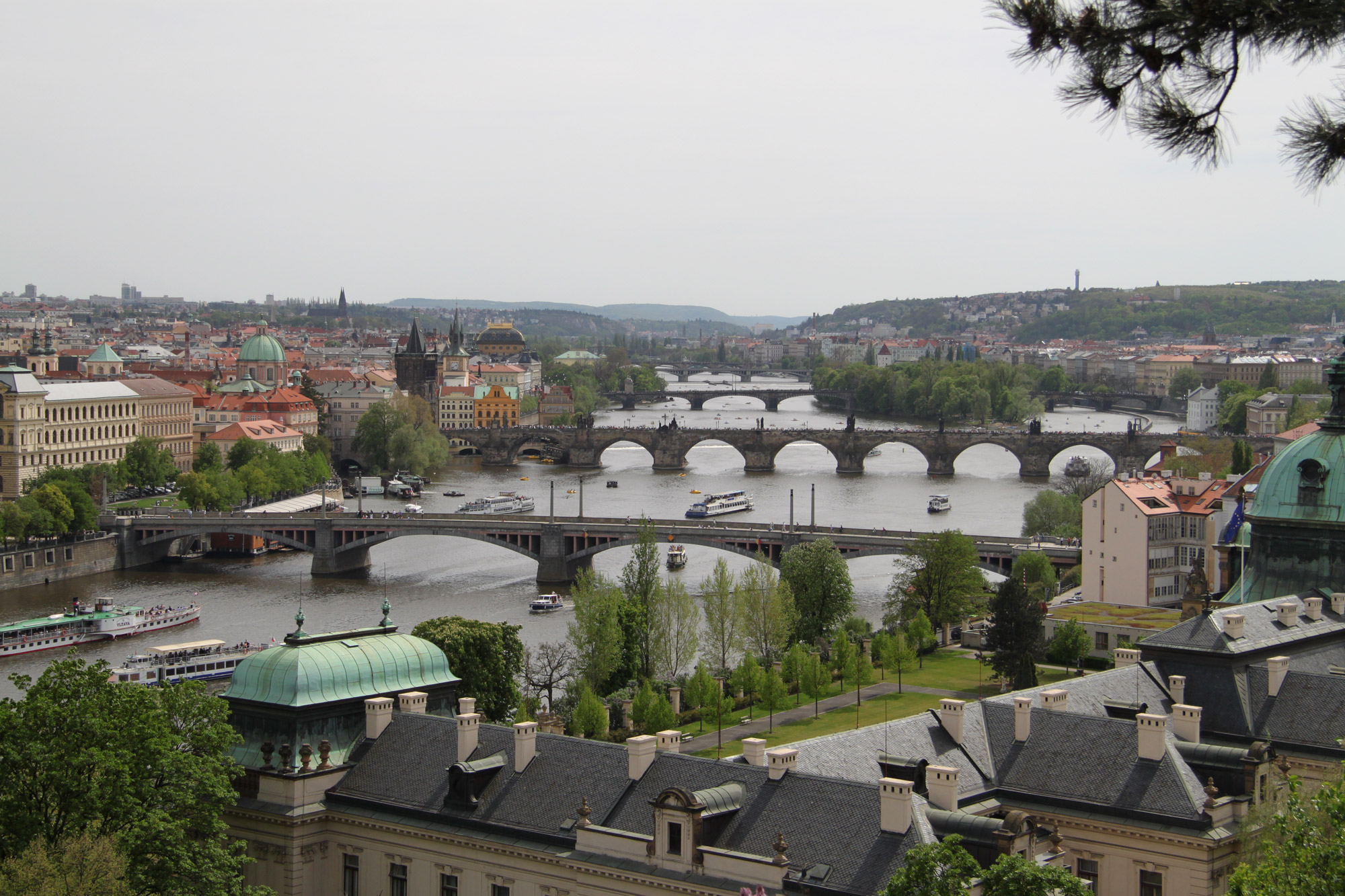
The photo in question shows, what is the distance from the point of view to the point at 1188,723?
21.6 meters

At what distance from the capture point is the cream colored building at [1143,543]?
148 ft

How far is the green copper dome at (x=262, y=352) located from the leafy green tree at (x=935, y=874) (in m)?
113

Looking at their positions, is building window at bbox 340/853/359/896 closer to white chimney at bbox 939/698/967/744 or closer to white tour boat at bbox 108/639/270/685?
white chimney at bbox 939/698/967/744

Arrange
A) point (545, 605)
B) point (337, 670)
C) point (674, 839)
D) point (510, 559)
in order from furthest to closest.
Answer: point (510, 559) → point (545, 605) → point (337, 670) → point (674, 839)

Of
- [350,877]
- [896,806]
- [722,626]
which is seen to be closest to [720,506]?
[722,626]

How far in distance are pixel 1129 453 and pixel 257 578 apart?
52033 mm

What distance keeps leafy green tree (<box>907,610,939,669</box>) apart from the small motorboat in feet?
48.2

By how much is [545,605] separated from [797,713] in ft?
63.5

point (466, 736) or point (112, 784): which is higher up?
point (112, 784)

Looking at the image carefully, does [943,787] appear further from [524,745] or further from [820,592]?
[820,592]

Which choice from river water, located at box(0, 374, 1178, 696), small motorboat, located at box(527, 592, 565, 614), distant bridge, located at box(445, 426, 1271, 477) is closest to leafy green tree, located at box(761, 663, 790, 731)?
river water, located at box(0, 374, 1178, 696)

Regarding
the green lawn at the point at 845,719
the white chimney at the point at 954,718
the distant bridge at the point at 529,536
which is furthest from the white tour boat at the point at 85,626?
the white chimney at the point at 954,718

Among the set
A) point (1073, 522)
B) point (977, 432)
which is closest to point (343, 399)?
point (977, 432)

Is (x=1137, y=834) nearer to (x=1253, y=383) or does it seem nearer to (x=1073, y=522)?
(x=1073, y=522)
